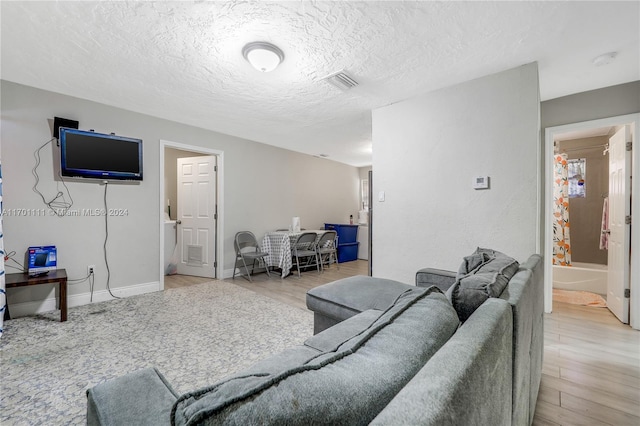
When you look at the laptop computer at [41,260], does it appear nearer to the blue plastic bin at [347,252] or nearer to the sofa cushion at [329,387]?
the sofa cushion at [329,387]

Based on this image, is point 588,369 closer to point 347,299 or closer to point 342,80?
point 347,299

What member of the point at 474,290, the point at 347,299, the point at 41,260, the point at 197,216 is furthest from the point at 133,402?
the point at 197,216

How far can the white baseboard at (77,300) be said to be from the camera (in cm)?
288

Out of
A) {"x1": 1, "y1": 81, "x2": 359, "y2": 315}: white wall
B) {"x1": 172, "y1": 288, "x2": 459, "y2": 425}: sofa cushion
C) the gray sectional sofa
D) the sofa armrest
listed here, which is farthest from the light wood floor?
{"x1": 1, "y1": 81, "x2": 359, "y2": 315}: white wall

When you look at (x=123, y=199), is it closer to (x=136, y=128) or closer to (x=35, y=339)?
(x=136, y=128)

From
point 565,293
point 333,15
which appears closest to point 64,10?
point 333,15

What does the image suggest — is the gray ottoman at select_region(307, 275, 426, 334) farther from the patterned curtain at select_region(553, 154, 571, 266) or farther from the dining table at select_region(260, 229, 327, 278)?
the patterned curtain at select_region(553, 154, 571, 266)

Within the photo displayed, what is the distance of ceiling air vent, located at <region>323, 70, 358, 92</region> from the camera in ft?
8.69

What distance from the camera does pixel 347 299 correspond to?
6.01ft

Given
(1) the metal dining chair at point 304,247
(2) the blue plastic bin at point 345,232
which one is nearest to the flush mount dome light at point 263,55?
(1) the metal dining chair at point 304,247

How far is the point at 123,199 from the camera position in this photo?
3.57m

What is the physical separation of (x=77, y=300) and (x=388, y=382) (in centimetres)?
410

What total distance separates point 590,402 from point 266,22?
3.21m

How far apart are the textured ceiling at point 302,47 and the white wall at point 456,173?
214 millimetres
